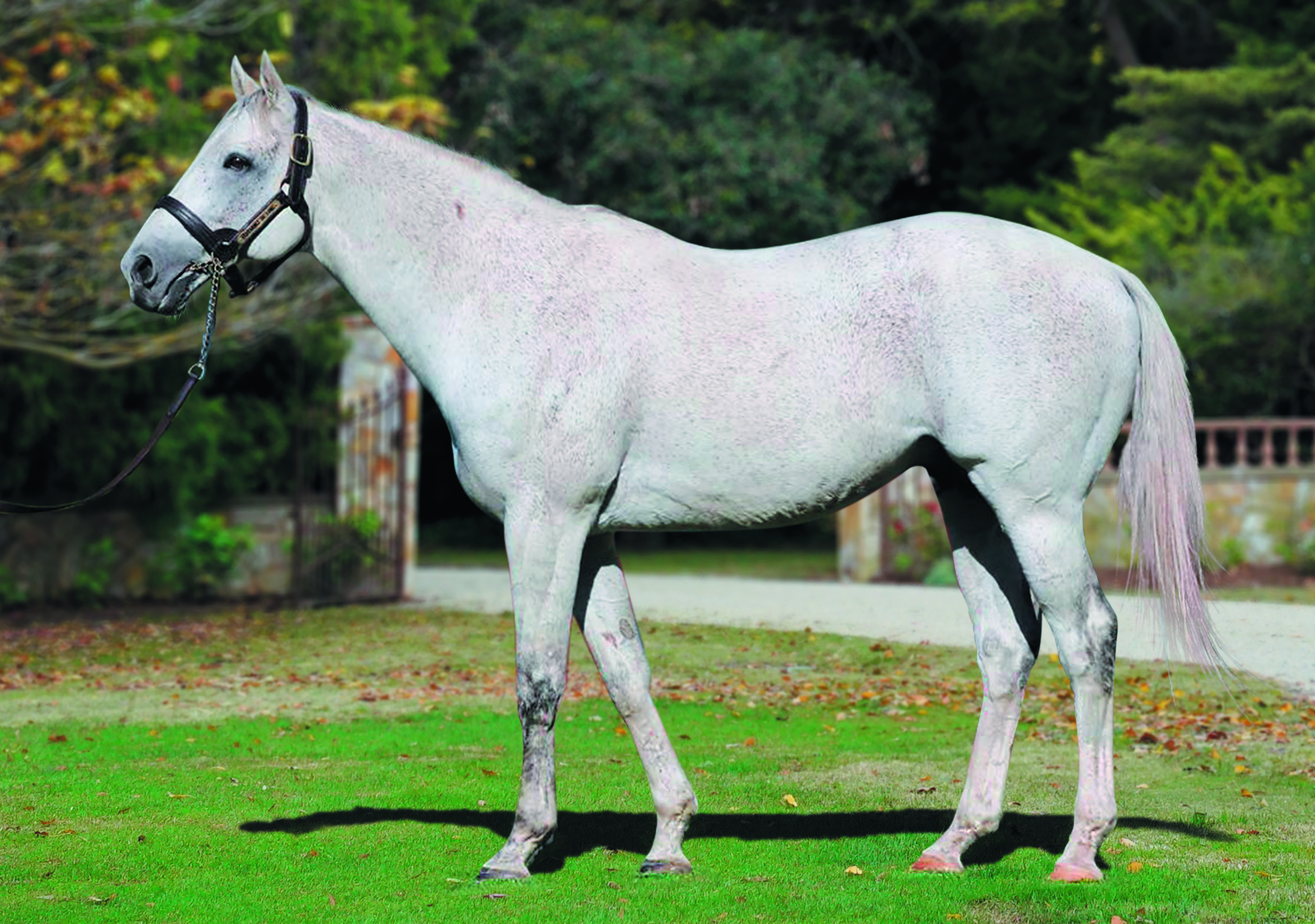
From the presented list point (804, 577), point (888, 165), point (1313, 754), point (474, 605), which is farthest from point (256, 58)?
point (1313, 754)

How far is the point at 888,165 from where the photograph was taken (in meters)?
25.6

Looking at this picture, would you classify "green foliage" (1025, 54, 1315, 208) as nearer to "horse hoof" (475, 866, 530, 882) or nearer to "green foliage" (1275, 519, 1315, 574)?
"green foliage" (1275, 519, 1315, 574)

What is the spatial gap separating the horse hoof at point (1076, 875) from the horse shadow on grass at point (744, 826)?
1.56 ft

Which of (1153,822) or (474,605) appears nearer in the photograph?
(1153,822)

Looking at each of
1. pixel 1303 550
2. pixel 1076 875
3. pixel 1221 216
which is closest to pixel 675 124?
pixel 1221 216

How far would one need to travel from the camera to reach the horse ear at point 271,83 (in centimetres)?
498

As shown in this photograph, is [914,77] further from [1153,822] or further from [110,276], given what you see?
[1153,822]

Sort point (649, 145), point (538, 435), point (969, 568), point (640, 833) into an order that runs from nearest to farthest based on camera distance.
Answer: point (538, 435) → point (969, 568) → point (640, 833) → point (649, 145)

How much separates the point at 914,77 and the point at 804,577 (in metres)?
11.9

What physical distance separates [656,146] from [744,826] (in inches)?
721

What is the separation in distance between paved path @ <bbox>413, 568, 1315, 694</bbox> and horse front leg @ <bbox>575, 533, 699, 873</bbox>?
1.72 meters

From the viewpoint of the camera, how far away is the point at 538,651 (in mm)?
5074

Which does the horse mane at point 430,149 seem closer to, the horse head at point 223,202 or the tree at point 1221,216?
the horse head at point 223,202

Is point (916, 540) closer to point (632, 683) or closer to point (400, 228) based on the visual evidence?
point (632, 683)
